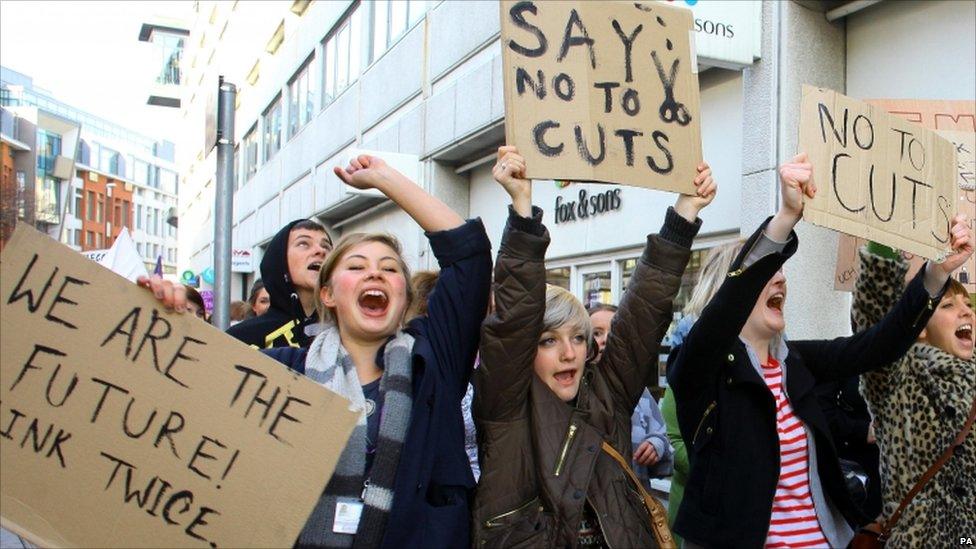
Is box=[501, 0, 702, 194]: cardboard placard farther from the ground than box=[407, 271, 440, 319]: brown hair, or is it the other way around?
box=[501, 0, 702, 194]: cardboard placard

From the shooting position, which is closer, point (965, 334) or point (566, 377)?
point (566, 377)

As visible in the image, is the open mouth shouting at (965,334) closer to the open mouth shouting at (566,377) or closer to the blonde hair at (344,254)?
the open mouth shouting at (566,377)

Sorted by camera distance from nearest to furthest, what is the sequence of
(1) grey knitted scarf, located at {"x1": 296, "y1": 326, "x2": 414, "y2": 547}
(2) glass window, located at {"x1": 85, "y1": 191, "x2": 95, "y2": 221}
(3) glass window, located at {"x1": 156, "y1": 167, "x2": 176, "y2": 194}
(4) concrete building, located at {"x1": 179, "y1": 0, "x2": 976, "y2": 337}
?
(1) grey knitted scarf, located at {"x1": 296, "y1": 326, "x2": 414, "y2": 547}
(4) concrete building, located at {"x1": 179, "y1": 0, "x2": 976, "y2": 337}
(2) glass window, located at {"x1": 85, "y1": 191, "x2": 95, "y2": 221}
(3) glass window, located at {"x1": 156, "y1": 167, "x2": 176, "y2": 194}

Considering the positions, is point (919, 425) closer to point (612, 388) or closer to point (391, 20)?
point (612, 388)

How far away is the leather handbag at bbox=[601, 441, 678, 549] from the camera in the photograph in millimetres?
2469

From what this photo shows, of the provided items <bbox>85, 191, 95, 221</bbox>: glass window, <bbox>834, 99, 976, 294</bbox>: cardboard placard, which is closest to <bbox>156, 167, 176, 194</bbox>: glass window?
<bbox>85, 191, 95, 221</bbox>: glass window

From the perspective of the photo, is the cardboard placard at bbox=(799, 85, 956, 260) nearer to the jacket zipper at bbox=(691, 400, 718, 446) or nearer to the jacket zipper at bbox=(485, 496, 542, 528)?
the jacket zipper at bbox=(691, 400, 718, 446)

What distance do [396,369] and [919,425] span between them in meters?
1.81

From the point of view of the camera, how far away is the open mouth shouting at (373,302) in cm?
250

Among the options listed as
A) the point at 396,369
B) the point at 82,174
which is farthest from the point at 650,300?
the point at 82,174

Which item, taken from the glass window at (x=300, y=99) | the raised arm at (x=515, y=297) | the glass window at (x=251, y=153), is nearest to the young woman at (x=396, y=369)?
the raised arm at (x=515, y=297)

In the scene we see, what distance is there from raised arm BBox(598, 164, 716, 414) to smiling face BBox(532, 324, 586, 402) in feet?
0.29

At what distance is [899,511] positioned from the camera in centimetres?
297

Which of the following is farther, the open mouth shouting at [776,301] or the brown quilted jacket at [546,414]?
the open mouth shouting at [776,301]
